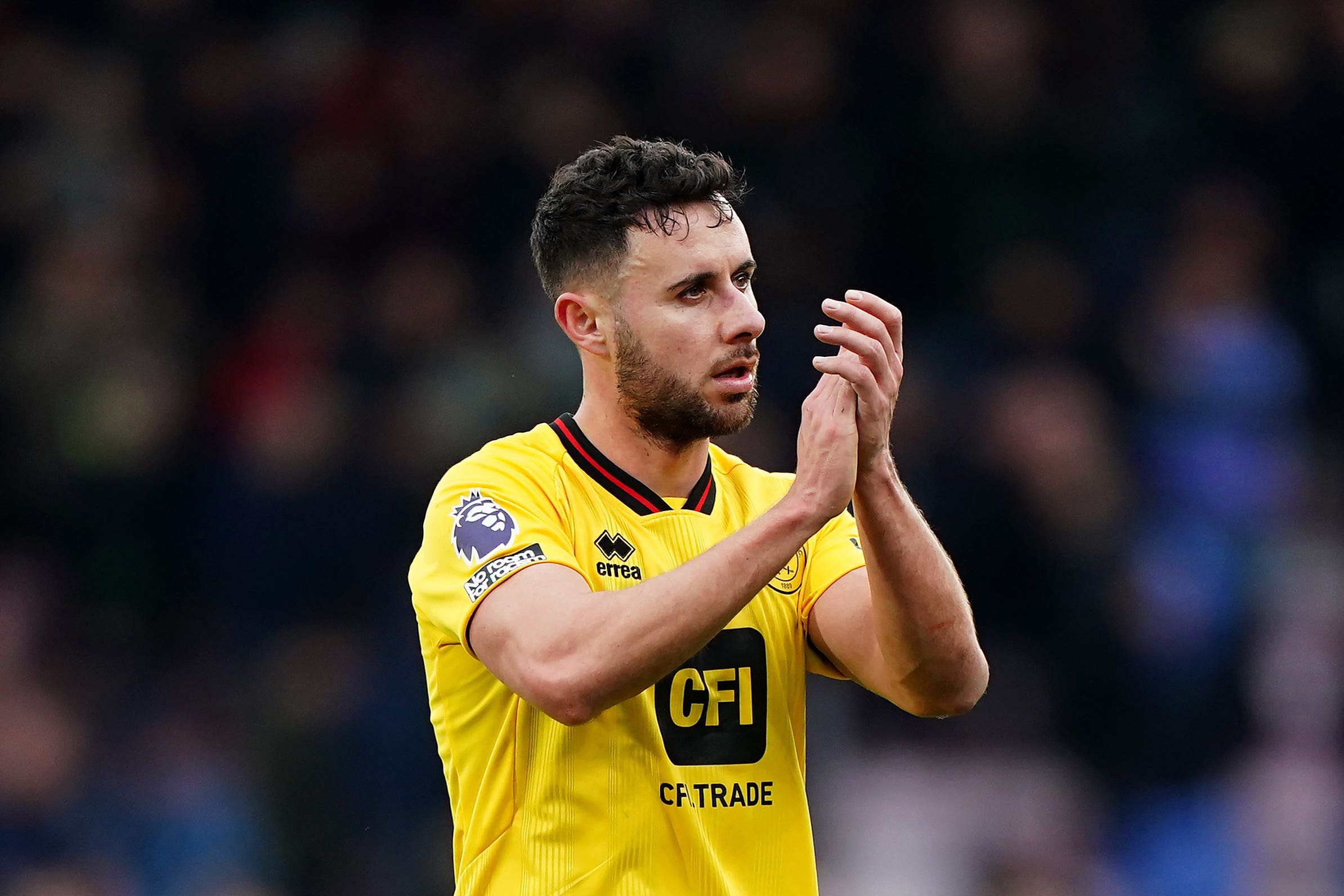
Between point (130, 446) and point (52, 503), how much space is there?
532 millimetres

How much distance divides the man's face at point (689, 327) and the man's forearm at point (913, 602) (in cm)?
45

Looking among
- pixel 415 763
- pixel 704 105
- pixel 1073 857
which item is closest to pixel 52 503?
pixel 415 763

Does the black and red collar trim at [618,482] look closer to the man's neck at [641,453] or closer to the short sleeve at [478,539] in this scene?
the man's neck at [641,453]

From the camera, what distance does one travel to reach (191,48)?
11.3 metres

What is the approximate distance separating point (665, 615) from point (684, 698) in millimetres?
546

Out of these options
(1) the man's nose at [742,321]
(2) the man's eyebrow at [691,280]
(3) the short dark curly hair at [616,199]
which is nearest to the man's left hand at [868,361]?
(1) the man's nose at [742,321]

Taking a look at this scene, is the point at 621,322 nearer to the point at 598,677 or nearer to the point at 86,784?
the point at 598,677

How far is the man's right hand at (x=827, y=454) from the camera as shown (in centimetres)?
346

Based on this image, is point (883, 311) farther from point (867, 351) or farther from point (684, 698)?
point (684, 698)

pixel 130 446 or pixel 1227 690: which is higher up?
pixel 130 446

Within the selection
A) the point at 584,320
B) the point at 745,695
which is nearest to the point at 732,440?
the point at 584,320

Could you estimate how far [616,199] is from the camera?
402 centimetres

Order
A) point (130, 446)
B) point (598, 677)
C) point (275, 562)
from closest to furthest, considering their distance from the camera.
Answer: point (598, 677) → point (275, 562) → point (130, 446)

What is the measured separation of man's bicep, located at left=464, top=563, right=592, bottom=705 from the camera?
3.42 metres
